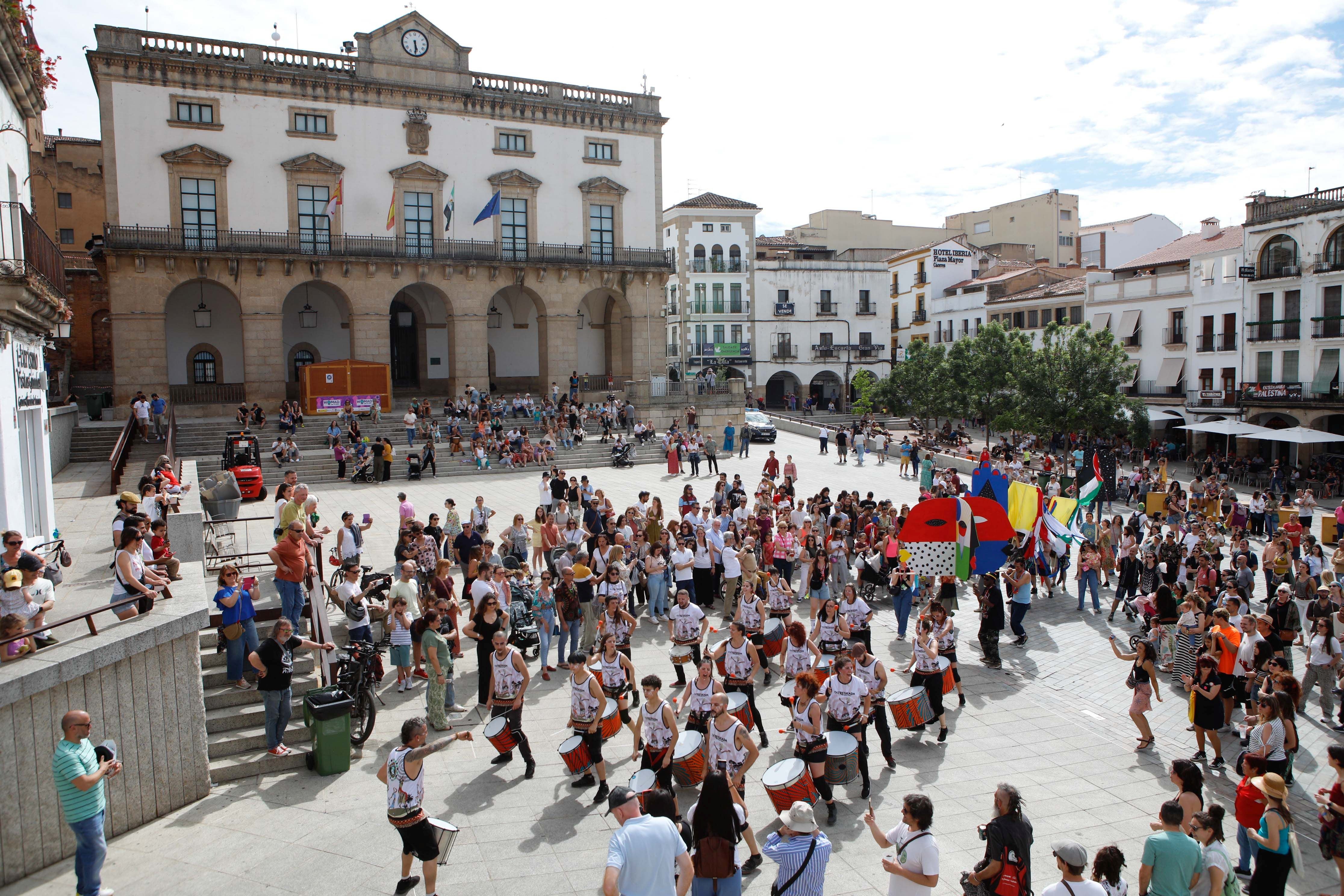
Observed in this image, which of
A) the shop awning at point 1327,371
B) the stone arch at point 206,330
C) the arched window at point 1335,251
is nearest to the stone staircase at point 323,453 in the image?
the stone arch at point 206,330

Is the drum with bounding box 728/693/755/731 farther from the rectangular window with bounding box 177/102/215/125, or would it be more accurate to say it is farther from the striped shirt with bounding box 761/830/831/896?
the rectangular window with bounding box 177/102/215/125

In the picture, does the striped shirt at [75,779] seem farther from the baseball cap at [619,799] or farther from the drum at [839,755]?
the drum at [839,755]

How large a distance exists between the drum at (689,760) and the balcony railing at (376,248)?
3245cm

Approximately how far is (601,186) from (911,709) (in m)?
35.7

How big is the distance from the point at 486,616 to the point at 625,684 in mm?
1987

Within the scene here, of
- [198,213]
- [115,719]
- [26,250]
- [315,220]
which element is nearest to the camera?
[115,719]

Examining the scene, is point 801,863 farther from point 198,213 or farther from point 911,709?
point 198,213

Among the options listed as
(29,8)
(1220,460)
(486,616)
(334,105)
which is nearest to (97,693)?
(486,616)

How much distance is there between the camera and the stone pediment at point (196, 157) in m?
34.4

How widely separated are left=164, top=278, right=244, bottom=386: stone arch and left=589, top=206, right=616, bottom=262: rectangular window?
50.8 feet

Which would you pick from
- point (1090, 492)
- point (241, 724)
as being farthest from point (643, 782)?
point (1090, 492)

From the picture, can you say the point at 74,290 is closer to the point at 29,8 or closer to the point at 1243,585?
the point at 29,8

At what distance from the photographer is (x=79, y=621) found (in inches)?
357

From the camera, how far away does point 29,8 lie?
13695 millimetres
